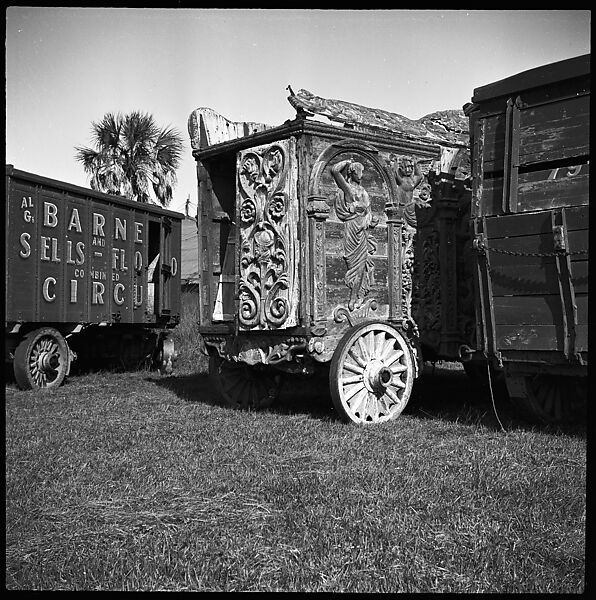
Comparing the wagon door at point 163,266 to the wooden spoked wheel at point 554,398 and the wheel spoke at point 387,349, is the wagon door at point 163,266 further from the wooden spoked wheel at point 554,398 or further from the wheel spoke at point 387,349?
the wooden spoked wheel at point 554,398

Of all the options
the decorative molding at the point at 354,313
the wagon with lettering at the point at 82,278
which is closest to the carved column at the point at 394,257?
the decorative molding at the point at 354,313

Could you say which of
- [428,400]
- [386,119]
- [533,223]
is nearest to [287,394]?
[428,400]

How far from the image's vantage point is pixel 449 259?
9062 mm

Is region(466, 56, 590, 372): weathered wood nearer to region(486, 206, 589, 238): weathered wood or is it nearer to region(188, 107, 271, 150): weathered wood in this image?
region(486, 206, 589, 238): weathered wood

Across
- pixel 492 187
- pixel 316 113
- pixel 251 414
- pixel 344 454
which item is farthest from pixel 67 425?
pixel 492 187

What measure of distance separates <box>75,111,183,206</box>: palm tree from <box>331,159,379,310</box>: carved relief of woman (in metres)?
15.5

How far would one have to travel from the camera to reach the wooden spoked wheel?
7.68 meters

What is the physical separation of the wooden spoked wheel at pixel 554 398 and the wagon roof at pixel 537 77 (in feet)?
9.05

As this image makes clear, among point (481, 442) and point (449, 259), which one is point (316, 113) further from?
point (481, 442)

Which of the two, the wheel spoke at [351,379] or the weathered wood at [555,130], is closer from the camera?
the weathered wood at [555,130]

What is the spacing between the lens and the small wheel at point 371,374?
26.2 ft

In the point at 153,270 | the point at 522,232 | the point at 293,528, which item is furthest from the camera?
the point at 153,270

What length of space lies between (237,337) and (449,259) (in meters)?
2.64

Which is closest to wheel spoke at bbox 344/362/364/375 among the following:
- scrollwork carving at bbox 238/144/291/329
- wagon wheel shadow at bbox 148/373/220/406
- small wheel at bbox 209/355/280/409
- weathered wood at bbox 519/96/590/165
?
scrollwork carving at bbox 238/144/291/329
